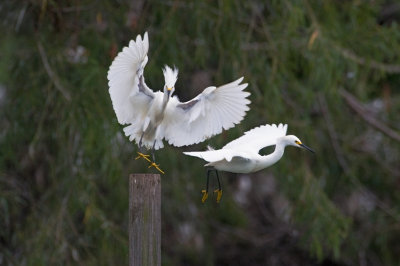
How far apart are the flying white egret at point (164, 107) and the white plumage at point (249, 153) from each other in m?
0.10

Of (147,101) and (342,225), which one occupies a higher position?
(147,101)

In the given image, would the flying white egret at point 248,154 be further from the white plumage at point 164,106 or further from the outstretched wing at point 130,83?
the outstretched wing at point 130,83

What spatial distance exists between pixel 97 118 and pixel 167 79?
2.64 ft

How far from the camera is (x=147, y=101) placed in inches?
106

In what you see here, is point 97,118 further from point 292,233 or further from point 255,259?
point 255,259

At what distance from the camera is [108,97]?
3.43 metres

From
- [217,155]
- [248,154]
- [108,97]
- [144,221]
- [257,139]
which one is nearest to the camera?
[144,221]

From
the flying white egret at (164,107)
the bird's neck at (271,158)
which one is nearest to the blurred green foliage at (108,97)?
the flying white egret at (164,107)

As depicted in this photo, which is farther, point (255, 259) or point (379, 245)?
point (255, 259)

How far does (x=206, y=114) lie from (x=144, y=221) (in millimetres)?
735

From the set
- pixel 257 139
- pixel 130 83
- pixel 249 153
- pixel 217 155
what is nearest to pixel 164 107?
pixel 130 83

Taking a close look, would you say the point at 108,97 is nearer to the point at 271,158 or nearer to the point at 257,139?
the point at 257,139

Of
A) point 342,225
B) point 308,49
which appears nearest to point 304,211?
point 342,225

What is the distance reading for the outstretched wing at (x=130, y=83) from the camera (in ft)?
8.09
